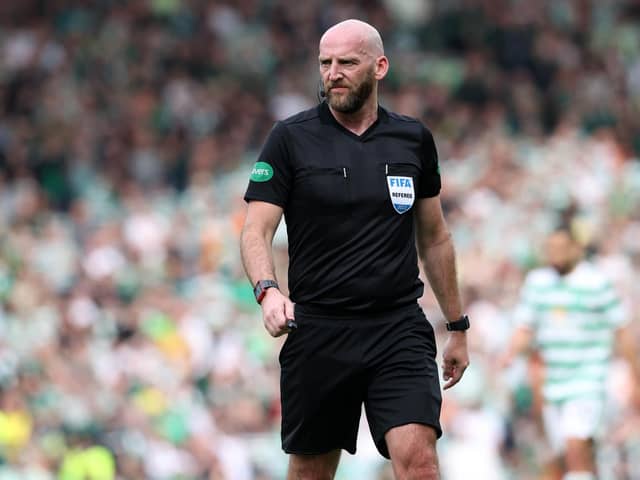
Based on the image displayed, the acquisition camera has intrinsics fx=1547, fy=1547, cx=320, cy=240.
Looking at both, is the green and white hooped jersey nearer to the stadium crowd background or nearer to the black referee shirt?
the stadium crowd background

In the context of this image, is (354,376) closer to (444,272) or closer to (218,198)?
(444,272)

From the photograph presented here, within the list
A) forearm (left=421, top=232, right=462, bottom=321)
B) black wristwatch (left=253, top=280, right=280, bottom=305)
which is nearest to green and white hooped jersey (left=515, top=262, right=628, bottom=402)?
forearm (left=421, top=232, right=462, bottom=321)

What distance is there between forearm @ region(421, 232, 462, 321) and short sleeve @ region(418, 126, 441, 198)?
0.28m

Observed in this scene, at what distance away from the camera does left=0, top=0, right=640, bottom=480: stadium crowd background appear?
1369 cm

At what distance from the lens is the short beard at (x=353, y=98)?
24.0 ft

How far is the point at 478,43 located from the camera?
72.0ft

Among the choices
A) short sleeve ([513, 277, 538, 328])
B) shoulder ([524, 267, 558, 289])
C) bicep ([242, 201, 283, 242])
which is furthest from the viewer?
short sleeve ([513, 277, 538, 328])

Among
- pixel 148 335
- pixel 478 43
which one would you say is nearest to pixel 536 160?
pixel 478 43

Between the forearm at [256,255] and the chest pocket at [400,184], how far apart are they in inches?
24.4

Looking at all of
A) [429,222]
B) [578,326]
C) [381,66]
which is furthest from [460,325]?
[578,326]

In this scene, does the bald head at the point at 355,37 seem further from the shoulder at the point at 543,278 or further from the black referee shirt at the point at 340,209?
the shoulder at the point at 543,278

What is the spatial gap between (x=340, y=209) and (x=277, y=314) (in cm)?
79

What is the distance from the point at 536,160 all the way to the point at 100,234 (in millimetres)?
5283

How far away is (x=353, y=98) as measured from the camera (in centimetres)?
732
